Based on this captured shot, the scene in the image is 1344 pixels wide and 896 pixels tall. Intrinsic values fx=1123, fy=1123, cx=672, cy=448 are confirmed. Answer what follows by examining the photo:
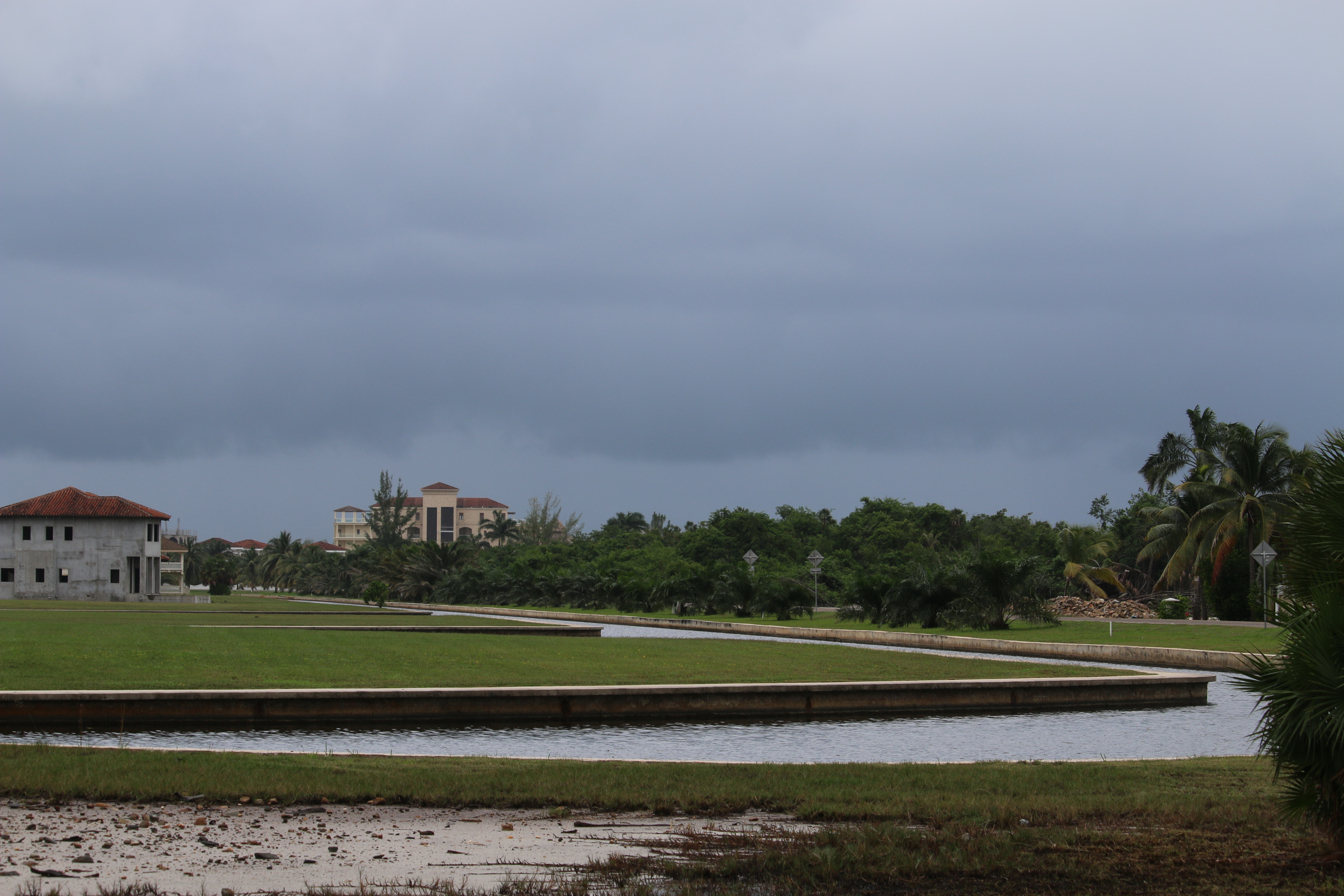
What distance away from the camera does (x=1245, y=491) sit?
4125cm

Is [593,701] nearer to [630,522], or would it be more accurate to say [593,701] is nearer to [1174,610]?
[1174,610]

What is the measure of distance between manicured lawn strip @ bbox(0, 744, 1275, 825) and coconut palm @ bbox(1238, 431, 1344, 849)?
43.9 inches

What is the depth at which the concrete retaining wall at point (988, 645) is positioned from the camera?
80.5 feet

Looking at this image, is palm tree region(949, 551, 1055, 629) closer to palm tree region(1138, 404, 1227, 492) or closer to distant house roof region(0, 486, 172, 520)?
palm tree region(1138, 404, 1227, 492)

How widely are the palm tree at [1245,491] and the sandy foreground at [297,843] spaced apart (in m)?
37.1

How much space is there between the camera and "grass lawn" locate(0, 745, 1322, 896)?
611 centimetres

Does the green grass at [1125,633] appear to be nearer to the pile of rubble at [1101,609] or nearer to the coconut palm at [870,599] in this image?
the coconut palm at [870,599]

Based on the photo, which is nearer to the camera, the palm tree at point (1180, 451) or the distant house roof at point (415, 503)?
the palm tree at point (1180, 451)

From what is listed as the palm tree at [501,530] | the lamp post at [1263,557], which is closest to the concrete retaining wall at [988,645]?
the lamp post at [1263,557]

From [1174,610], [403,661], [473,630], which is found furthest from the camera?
[1174,610]

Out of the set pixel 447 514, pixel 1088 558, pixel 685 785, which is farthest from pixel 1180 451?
pixel 447 514

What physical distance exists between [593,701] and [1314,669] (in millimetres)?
10228

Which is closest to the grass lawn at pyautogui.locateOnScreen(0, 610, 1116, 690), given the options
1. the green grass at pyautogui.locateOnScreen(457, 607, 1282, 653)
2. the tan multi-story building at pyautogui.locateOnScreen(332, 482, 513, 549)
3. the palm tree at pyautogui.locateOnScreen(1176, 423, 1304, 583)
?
the green grass at pyautogui.locateOnScreen(457, 607, 1282, 653)

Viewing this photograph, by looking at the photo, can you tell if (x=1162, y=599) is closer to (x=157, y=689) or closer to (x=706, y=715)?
(x=706, y=715)
